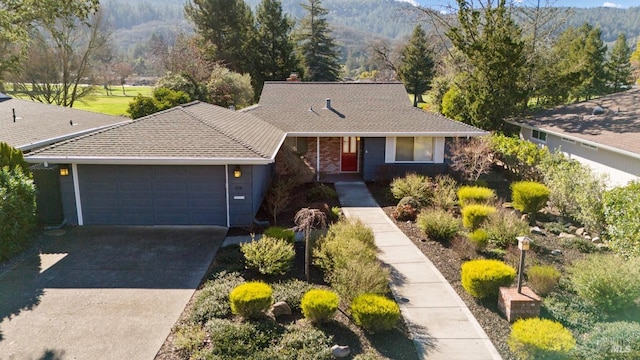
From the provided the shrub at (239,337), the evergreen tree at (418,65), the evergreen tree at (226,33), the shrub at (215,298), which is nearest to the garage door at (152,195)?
the shrub at (215,298)

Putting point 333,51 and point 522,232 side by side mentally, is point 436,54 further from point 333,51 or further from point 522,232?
point 522,232

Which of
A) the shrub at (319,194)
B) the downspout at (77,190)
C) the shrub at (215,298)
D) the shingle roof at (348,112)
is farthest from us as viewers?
the shingle roof at (348,112)

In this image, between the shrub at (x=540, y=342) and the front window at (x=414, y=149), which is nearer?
the shrub at (x=540, y=342)

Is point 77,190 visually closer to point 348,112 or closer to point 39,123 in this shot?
point 39,123

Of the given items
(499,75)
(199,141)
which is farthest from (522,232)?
(499,75)

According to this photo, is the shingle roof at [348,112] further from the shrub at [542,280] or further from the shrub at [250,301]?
the shrub at [250,301]

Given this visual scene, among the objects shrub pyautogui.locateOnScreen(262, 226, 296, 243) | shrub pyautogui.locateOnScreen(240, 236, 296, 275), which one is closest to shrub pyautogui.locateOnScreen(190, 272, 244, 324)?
shrub pyautogui.locateOnScreen(240, 236, 296, 275)

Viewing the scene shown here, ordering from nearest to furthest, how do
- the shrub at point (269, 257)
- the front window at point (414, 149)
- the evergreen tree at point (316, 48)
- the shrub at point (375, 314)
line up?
the shrub at point (375, 314) → the shrub at point (269, 257) → the front window at point (414, 149) → the evergreen tree at point (316, 48)

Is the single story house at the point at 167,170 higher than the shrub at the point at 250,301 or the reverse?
higher
